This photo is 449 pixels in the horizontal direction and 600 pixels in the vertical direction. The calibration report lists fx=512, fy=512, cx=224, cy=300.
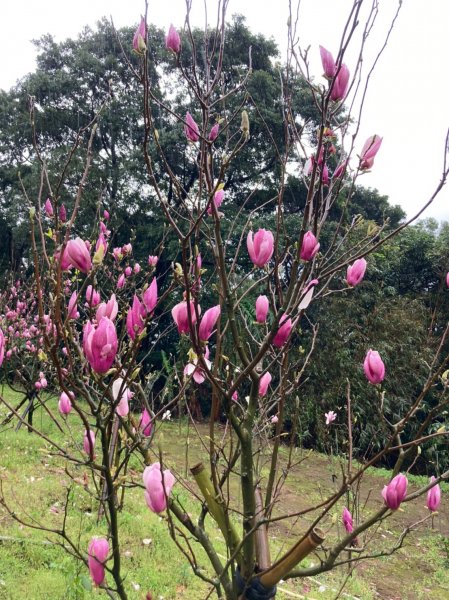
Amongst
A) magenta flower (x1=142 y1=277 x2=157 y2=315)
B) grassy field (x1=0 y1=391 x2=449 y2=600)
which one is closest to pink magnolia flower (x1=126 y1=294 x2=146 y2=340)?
magenta flower (x1=142 y1=277 x2=157 y2=315)

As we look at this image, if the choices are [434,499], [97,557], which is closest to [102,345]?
[97,557]

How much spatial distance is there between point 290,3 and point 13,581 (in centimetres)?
280

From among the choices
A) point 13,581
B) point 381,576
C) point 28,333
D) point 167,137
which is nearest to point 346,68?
point 13,581

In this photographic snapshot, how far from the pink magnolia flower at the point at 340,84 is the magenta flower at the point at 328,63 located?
0.01 metres

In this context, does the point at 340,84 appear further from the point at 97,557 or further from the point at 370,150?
the point at 97,557

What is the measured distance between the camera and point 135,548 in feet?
10.7

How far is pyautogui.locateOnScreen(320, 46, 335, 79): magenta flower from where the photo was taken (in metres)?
0.89

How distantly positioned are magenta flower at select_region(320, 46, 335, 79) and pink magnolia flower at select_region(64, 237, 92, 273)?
522mm

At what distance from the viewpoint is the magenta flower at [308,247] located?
2.98 ft

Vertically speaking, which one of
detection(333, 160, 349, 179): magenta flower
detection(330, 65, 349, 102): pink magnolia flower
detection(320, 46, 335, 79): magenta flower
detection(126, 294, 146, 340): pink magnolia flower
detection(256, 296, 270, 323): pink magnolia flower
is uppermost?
detection(320, 46, 335, 79): magenta flower

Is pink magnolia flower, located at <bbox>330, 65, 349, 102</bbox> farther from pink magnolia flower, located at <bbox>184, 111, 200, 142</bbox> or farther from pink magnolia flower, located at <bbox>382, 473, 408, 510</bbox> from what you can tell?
pink magnolia flower, located at <bbox>382, 473, 408, 510</bbox>

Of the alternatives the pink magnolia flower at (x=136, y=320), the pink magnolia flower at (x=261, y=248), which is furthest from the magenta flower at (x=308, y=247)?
the pink magnolia flower at (x=136, y=320)

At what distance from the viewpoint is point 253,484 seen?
3.24ft

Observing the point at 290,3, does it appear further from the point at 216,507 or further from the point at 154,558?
the point at 154,558
